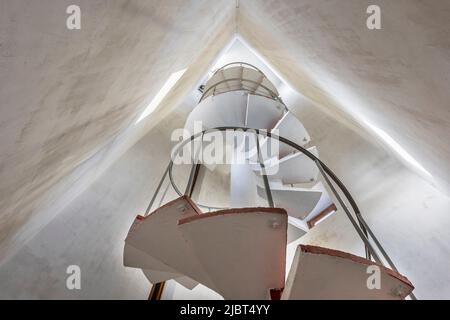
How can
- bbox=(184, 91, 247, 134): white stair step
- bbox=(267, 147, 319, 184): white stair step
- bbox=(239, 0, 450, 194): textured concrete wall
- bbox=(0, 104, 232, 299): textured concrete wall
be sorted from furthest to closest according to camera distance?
bbox=(184, 91, 247, 134): white stair step, bbox=(267, 147, 319, 184): white stair step, bbox=(0, 104, 232, 299): textured concrete wall, bbox=(239, 0, 450, 194): textured concrete wall

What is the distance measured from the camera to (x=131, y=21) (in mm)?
1368

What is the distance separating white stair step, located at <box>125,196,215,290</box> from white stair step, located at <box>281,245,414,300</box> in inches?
26.8

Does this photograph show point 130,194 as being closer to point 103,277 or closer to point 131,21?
point 103,277

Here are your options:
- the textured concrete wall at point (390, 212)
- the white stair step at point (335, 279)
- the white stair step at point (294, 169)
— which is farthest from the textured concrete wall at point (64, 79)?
the textured concrete wall at point (390, 212)

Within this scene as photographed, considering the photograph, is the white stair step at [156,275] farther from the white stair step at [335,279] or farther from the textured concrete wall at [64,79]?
the white stair step at [335,279]

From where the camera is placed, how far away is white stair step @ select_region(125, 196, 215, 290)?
191 cm

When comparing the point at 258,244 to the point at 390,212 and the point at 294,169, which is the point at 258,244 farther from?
the point at 390,212

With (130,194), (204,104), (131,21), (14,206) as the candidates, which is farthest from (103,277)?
(131,21)

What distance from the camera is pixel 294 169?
3.14 metres

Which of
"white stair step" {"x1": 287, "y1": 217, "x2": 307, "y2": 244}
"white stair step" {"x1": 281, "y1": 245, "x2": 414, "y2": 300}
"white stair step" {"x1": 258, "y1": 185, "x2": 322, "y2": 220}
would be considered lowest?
"white stair step" {"x1": 281, "y1": 245, "x2": 414, "y2": 300}

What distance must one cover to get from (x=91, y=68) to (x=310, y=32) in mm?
1551

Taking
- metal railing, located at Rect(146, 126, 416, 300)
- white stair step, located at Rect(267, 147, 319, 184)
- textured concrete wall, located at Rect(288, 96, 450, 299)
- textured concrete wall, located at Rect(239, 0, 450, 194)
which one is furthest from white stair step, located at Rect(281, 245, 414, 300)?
textured concrete wall, located at Rect(288, 96, 450, 299)

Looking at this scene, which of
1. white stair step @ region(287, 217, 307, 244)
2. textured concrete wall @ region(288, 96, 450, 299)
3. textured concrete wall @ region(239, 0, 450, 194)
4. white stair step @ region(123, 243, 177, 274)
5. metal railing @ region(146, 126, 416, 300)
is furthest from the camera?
textured concrete wall @ region(288, 96, 450, 299)

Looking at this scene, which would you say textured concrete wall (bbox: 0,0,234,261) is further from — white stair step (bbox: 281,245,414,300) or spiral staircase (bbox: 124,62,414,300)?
white stair step (bbox: 281,245,414,300)
